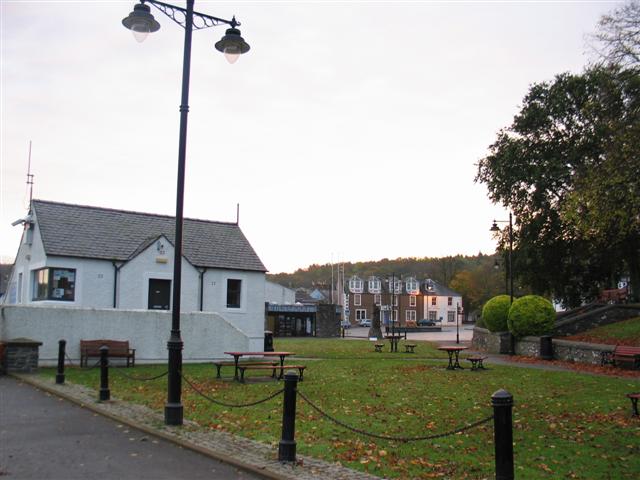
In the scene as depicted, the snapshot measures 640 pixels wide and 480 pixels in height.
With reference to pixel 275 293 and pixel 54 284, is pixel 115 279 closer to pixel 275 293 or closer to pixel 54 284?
pixel 54 284

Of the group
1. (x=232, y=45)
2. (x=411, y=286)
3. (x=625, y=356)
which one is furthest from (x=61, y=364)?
(x=411, y=286)

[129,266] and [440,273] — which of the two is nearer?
[129,266]

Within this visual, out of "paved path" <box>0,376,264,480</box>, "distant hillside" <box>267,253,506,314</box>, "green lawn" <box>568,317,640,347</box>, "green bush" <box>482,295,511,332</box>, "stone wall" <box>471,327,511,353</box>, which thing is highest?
"distant hillside" <box>267,253,506,314</box>

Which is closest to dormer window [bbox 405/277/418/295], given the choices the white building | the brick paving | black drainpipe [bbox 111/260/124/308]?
the white building

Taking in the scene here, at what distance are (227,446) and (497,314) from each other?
84.2ft

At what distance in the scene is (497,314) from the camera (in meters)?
32.3

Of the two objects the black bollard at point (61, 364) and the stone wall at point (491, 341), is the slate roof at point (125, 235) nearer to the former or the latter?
the black bollard at point (61, 364)

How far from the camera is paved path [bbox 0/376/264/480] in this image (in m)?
7.41

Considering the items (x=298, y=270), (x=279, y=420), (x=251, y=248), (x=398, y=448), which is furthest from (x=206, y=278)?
(x=298, y=270)

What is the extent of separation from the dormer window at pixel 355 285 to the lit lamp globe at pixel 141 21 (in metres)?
110

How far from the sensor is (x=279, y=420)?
35.8ft

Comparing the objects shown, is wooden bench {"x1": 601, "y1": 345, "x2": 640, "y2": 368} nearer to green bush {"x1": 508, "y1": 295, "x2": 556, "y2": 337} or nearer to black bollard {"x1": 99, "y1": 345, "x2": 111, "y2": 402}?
green bush {"x1": 508, "y1": 295, "x2": 556, "y2": 337}

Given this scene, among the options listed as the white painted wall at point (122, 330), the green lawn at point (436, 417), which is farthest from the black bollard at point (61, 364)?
the white painted wall at point (122, 330)

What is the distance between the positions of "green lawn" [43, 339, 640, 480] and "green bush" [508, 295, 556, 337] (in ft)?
30.9
